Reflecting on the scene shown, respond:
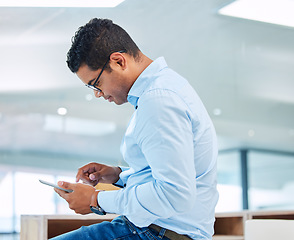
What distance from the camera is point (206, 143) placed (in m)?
1.25

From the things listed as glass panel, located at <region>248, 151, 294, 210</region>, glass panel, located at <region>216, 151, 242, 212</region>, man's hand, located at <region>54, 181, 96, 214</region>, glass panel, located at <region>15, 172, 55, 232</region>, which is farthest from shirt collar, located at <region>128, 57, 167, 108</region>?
glass panel, located at <region>248, 151, 294, 210</region>

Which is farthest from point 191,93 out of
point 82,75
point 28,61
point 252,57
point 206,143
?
point 252,57

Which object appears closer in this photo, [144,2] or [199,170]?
[199,170]

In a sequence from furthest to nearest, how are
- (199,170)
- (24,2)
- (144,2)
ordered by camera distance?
(144,2)
(24,2)
(199,170)

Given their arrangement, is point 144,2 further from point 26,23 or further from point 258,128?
point 258,128

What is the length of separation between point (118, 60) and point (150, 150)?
0.96 ft

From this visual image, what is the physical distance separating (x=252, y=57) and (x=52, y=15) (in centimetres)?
217

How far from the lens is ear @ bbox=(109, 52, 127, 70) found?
128 cm

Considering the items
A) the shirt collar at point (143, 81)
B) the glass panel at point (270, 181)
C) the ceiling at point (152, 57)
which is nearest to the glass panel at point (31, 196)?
the ceiling at point (152, 57)

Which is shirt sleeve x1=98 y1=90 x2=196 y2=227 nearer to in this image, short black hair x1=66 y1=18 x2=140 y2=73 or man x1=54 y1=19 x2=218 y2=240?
man x1=54 y1=19 x2=218 y2=240

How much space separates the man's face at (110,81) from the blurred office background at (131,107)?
9.39 ft

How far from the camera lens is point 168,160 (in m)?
1.10

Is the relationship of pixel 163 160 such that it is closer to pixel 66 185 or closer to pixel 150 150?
pixel 150 150

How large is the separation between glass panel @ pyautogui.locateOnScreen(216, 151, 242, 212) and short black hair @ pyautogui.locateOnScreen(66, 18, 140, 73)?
3675 mm
